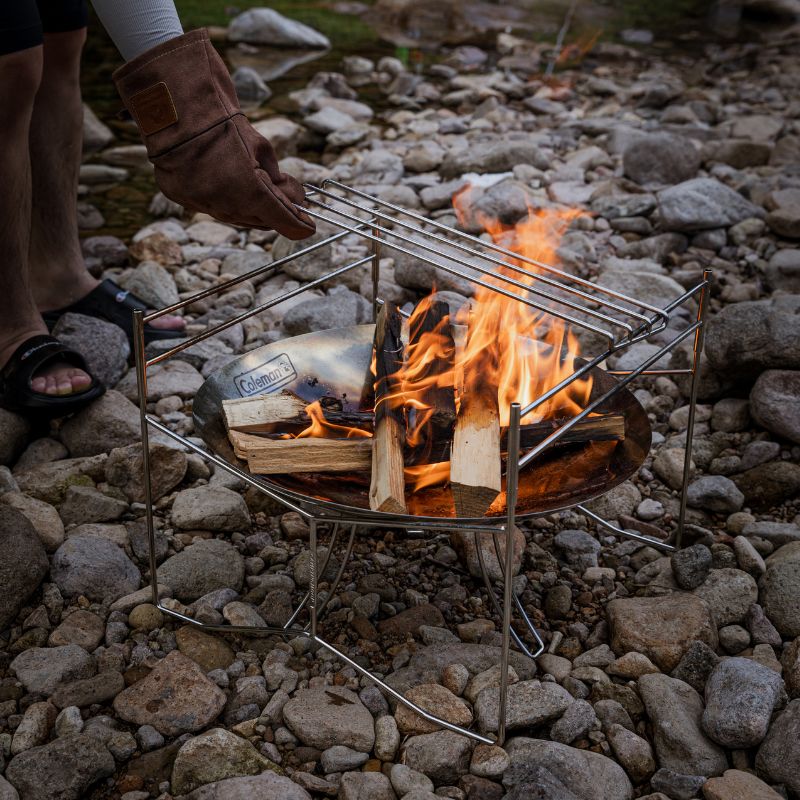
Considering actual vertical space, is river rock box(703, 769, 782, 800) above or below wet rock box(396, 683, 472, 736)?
above

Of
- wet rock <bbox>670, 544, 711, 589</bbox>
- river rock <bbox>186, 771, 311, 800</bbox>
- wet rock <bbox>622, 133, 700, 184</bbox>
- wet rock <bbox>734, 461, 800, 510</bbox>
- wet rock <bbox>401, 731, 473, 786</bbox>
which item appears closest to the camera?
river rock <bbox>186, 771, 311, 800</bbox>

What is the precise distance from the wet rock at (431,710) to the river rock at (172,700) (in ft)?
1.24

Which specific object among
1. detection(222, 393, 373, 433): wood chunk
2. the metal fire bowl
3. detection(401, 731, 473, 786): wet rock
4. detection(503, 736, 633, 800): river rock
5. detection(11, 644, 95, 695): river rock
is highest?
detection(222, 393, 373, 433): wood chunk

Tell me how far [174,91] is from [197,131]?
0.30 ft

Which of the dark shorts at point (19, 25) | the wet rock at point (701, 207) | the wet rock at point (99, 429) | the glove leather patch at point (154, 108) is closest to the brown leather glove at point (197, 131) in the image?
the glove leather patch at point (154, 108)

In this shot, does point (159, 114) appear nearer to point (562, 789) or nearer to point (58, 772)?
point (58, 772)

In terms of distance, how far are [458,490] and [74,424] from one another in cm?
153

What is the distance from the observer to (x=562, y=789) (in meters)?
1.60

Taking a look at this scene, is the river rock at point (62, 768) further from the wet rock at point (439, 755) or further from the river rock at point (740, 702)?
the river rock at point (740, 702)

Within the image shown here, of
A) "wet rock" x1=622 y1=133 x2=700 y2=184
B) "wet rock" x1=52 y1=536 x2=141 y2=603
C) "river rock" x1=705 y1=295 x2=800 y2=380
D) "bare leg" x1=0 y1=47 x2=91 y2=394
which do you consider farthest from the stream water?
"wet rock" x1=52 y1=536 x2=141 y2=603

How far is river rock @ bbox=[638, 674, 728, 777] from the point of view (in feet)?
5.72

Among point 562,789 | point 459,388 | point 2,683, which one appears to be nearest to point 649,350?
point 459,388

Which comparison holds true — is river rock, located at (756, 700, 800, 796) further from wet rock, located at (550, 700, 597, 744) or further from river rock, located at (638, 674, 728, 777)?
wet rock, located at (550, 700, 597, 744)

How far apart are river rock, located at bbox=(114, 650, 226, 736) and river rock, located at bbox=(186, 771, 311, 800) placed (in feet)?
0.64
